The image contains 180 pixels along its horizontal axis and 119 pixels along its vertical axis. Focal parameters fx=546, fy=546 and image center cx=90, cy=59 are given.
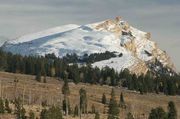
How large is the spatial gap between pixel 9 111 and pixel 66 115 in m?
23.3

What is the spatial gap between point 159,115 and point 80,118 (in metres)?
23.6

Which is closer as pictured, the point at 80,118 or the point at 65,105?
the point at 80,118

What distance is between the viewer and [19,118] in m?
139

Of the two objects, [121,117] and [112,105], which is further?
[121,117]

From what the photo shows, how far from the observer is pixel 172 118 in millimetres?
161375

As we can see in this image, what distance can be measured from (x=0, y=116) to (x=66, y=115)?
3057 centimetres

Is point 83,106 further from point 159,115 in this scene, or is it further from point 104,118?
point 159,115

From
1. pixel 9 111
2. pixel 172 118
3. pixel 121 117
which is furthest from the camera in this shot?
pixel 121 117

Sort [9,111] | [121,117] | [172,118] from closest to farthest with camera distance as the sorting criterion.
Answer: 1. [9,111]
2. [172,118]
3. [121,117]

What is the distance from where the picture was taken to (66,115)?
6565 inches

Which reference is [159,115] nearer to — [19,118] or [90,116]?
[90,116]

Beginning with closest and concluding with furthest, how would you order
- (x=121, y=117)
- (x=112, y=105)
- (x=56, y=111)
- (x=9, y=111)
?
(x=56, y=111) → (x=9, y=111) → (x=112, y=105) → (x=121, y=117)

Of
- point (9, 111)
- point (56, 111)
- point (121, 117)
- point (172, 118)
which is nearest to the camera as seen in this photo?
point (56, 111)

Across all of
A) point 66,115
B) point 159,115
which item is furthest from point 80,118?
point 159,115
